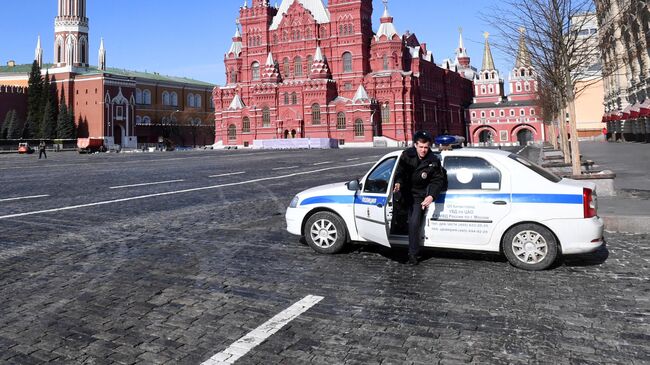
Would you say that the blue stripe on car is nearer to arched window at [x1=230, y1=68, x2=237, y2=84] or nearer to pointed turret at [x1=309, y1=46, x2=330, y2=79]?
pointed turret at [x1=309, y1=46, x2=330, y2=79]

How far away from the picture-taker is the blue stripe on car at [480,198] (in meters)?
5.25

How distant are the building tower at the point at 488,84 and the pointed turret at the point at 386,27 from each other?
1549 inches

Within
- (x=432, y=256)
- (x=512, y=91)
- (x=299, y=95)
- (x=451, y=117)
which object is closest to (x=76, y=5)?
(x=299, y=95)

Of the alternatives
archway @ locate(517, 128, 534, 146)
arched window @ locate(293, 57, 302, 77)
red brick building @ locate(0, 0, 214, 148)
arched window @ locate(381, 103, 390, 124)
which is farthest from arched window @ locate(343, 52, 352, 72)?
red brick building @ locate(0, 0, 214, 148)

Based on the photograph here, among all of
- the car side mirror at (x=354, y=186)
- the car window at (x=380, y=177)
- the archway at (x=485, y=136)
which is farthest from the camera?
the archway at (x=485, y=136)

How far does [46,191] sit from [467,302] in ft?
45.5

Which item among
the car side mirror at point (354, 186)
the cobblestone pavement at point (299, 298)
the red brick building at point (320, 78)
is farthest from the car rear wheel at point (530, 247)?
the red brick building at point (320, 78)

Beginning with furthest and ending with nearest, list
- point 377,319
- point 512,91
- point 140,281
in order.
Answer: point 512,91
point 140,281
point 377,319

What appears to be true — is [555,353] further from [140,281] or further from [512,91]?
[512,91]

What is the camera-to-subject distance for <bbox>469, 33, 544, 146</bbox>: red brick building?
89.9m

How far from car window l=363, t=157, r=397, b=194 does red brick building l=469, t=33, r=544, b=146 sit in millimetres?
89394

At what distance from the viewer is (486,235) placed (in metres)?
5.50

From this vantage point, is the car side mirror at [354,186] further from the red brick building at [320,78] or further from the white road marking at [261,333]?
the red brick building at [320,78]

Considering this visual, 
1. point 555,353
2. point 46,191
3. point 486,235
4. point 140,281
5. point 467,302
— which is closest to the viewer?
point 555,353
